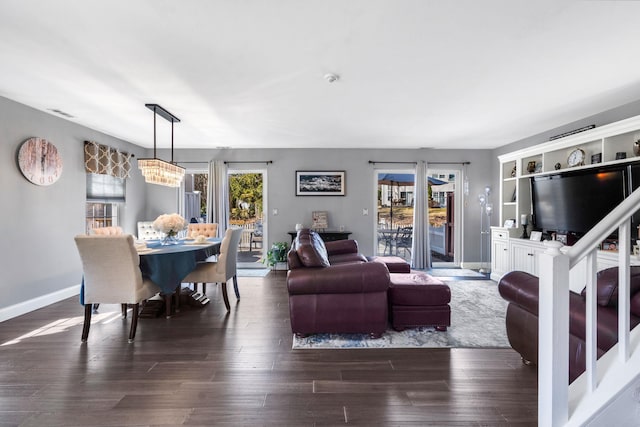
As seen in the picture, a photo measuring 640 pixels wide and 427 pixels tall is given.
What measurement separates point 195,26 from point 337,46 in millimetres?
1009

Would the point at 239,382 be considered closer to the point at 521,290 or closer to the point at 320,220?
the point at 521,290

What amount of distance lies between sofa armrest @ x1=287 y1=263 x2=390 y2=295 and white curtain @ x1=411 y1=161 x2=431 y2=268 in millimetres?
3421

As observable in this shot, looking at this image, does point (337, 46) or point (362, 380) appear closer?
point (362, 380)

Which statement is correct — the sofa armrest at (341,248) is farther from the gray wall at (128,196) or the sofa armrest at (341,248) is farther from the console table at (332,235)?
the gray wall at (128,196)

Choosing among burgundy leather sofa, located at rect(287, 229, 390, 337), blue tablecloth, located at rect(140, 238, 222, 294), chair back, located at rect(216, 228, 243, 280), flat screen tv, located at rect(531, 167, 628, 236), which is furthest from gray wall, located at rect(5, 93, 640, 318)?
burgundy leather sofa, located at rect(287, 229, 390, 337)

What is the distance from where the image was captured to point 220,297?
4.02 m

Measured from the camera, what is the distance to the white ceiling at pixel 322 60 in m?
1.83

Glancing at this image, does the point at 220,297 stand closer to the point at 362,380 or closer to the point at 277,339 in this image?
the point at 277,339

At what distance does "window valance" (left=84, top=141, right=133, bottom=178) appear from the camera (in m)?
4.39

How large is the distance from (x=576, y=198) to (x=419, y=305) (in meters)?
2.76

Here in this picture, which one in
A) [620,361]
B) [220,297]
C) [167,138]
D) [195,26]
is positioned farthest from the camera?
[167,138]

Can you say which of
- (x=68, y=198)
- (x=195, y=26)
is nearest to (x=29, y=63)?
(x=195, y=26)

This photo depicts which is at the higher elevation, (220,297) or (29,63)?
(29,63)

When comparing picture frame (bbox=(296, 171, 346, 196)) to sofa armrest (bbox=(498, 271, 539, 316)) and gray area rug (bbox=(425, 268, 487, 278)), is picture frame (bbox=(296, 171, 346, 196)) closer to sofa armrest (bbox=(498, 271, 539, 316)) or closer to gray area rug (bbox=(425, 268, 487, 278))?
gray area rug (bbox=(425, 268, 487, 278))
